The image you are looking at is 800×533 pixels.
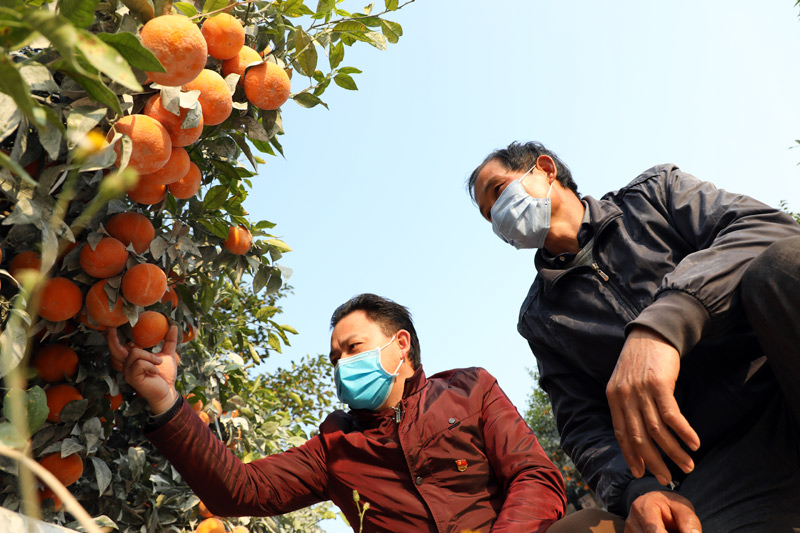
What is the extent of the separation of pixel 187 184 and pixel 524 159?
1473 millimetres

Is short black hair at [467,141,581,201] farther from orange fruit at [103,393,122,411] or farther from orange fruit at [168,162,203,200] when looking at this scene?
orange fruit at [103,393,122,411]

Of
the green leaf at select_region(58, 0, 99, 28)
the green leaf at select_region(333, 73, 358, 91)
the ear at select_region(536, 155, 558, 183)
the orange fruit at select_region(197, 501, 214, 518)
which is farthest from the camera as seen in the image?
the ear at select_region(536, 155, 558, 183)

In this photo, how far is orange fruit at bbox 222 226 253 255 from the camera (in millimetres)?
2402

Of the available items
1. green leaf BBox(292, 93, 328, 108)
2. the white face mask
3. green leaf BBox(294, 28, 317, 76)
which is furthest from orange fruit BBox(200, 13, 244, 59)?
the white face mask

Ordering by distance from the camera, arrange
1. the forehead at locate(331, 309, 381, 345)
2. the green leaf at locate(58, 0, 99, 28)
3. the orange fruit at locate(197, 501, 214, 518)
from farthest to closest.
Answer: the forehead at locate(331, 309, 381, 345) → the orange fruit at locate(197, 501, 214, 518) → the green leaf at locate(58, 0, 99, 28)

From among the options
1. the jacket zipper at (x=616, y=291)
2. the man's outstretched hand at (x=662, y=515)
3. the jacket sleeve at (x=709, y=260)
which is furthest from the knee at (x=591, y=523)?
the jacket zipper at (x=616, y=291)

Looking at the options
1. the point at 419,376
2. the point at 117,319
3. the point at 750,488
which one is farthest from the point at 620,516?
the point at 117,319

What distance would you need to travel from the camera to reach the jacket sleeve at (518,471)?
2.14 m

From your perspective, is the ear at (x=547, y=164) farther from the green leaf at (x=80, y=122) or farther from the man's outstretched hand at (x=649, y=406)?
the green leaf at (x=80, y=122)

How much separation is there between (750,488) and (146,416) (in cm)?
182

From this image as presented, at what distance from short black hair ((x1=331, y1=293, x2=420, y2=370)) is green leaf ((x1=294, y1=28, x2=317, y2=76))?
1242 millimetres

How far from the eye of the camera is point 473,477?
2479mm

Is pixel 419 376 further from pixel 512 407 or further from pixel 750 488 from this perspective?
pixel 750 488

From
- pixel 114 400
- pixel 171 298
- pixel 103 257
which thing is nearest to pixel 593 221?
pixel 171 298
